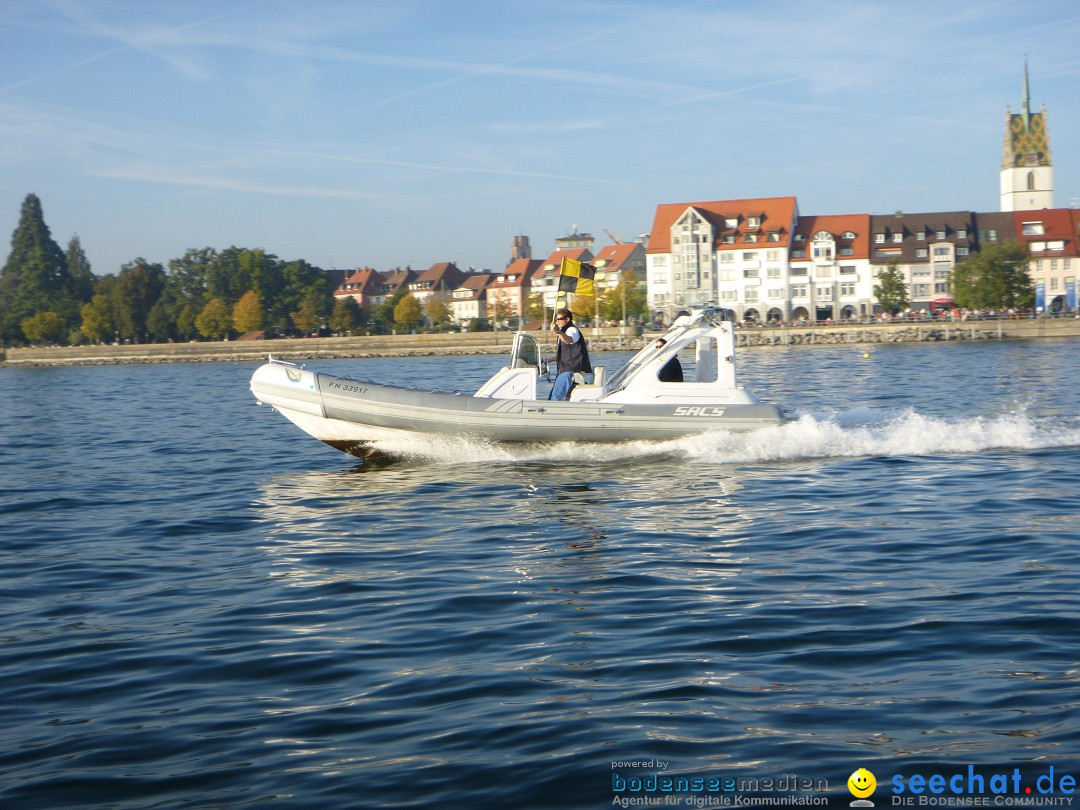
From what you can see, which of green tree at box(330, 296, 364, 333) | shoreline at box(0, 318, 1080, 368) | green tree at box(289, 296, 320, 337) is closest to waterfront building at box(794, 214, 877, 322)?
shoreline at box(0, 318, 1080, 368)

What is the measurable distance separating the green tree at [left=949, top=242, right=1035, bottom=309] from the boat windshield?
73.7 meters

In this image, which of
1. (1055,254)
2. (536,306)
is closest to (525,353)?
(536,306)

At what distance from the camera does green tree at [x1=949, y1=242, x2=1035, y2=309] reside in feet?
264

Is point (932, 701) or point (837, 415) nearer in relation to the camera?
point (932, 701)

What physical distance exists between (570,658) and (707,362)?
31.5 ft

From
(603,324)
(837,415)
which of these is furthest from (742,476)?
(603,324)

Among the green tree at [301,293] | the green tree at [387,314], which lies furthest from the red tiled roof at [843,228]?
the green tree at [301,293]

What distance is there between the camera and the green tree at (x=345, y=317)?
121 meters

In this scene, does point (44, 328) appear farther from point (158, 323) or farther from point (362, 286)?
point (362, 286)

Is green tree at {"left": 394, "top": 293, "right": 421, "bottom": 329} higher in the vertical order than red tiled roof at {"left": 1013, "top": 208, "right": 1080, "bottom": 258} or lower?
lower

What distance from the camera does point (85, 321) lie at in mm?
126250

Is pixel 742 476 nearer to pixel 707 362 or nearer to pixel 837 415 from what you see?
pixel 707 362

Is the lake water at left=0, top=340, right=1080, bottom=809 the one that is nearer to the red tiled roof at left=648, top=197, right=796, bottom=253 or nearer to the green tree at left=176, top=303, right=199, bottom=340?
the red tiled roof at left=648, top=197, right=796, bottom=253

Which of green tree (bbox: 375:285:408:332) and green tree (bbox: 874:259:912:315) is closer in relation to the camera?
green tree (bbox: 874:259:912:315)
